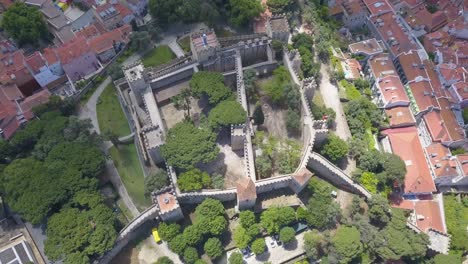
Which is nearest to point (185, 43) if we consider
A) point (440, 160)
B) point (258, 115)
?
point (258, 115)

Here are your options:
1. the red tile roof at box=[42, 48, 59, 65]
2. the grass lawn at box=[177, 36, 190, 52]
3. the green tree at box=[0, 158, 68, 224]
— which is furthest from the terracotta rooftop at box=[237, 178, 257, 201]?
the red tile roof at box=[42, 48, 59, 65]

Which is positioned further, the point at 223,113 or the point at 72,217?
the point at 223,113

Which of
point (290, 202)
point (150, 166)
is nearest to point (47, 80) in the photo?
point (150, 166)

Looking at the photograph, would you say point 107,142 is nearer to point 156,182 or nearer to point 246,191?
point 156,182

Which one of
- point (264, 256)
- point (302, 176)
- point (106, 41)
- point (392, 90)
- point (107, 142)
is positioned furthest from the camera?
point (392, 90)

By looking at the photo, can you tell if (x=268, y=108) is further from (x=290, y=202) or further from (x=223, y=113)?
(x=290, y=202)

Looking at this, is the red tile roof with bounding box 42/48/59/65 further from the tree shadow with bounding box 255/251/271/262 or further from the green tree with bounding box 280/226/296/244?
the green tree with bounding box 280/226/296/244
